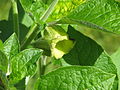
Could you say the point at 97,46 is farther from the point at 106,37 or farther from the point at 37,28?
the point at 106,37

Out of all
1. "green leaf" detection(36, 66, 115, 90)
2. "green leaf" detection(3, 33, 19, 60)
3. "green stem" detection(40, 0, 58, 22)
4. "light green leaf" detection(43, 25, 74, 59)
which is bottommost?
"light green leaf" detection(43, 25, 74, 59)

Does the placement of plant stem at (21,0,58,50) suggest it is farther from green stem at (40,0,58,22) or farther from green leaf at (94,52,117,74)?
green leaf at (94,52,117,74)

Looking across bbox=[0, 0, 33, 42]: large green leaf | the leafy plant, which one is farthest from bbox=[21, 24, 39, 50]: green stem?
bbox=[0, 0, 33, 42]: large green leaf

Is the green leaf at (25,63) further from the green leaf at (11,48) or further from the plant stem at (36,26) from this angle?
the plant stem at (36,26)

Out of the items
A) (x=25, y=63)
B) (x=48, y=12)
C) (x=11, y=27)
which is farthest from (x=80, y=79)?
(x=11, y=27)

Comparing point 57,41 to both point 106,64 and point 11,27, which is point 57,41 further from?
point 11,27

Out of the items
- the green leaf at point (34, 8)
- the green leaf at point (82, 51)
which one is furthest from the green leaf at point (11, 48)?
the green leaf at point (82, 51)
